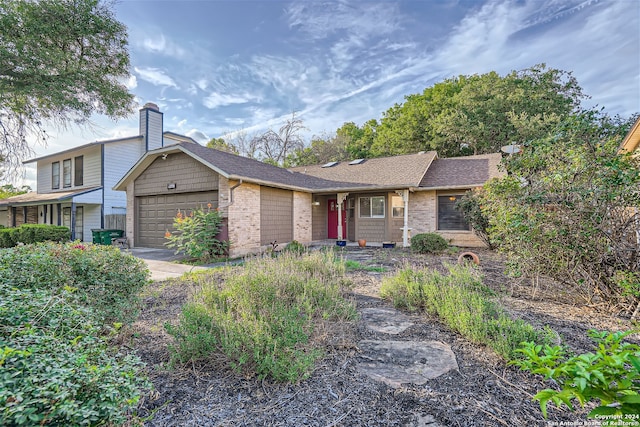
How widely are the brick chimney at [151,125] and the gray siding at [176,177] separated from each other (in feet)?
16.4

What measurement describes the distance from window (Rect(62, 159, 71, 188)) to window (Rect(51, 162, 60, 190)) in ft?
1.87

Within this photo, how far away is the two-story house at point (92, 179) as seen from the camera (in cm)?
1534

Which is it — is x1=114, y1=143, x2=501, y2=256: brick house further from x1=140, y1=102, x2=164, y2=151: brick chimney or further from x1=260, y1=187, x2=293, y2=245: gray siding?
x1=140, y1=102, x2=164, y2=151: brick chimney

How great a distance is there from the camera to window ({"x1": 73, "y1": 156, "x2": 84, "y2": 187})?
54.4 ft

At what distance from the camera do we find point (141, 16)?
8.52 m

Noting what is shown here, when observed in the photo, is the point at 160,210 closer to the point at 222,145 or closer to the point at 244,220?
the point at 244,220

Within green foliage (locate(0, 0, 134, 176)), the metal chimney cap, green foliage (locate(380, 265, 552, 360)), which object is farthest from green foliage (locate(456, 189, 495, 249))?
the metal chimney cap

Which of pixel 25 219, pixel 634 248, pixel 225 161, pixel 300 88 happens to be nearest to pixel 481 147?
pixel 300 88

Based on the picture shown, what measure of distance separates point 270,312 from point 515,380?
2229mm

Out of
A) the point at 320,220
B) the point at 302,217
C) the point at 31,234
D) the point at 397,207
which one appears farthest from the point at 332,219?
the point at 31,234

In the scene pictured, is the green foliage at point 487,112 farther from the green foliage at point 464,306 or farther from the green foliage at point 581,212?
the green foliage at point 464,306

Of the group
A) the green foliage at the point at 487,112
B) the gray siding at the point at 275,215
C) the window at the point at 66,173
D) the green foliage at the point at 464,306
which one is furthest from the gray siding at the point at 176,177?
the green foliage at the point at 487,112

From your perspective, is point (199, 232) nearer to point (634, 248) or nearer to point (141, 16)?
point (141, 16)

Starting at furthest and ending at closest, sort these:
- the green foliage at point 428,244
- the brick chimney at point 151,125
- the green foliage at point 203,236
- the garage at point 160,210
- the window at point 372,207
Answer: the brick chimney at point 151,125, the window at point 372,207, the garage at point 160,210, the green foliage at point 428,244, the green foliage at point 203,236
